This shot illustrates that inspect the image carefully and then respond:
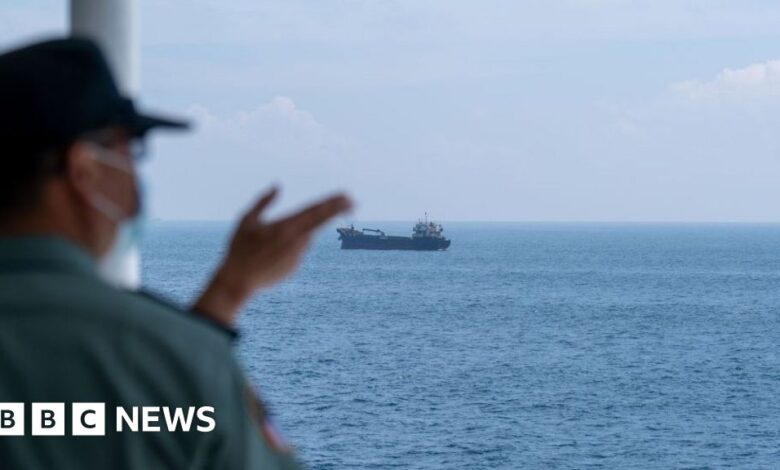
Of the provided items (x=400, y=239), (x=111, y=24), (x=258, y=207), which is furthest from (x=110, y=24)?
(x=400, y=239)

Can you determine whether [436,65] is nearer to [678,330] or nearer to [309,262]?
[309,262]

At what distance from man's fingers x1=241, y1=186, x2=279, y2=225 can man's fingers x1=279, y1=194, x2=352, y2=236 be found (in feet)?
0.10

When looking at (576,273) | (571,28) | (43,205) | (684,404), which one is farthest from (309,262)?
(43,205)

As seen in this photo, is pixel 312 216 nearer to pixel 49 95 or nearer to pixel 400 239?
pixel 49 95

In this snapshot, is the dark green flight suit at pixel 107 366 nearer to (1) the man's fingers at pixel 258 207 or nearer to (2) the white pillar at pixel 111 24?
(1) the man's fingers at pixel 258 207

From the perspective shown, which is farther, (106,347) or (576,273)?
(576,273)

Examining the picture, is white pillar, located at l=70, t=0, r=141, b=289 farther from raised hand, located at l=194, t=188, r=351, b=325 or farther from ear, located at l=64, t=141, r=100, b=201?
ear, located at l=64, t=141, r=100, b=201

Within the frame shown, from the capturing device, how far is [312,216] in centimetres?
75

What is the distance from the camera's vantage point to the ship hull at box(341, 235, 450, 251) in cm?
6500

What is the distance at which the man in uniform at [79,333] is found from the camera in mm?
601

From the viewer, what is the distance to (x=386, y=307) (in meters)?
42.6

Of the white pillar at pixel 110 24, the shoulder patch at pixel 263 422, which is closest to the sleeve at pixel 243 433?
the shoulder patch at pixel 263 422

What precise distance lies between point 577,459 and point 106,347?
916 inches

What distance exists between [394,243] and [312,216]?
64.4 m
